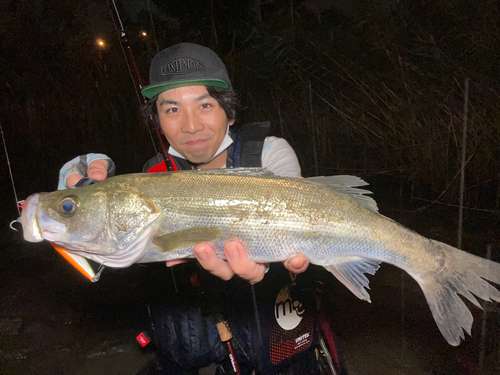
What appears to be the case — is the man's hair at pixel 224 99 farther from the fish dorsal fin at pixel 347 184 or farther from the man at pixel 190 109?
the fish dorsal fin at pixel 347 184

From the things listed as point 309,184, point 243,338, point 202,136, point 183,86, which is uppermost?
point 183,86

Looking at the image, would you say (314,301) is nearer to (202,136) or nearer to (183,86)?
(202,136)

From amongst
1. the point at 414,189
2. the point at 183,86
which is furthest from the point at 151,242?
the point at 414,189

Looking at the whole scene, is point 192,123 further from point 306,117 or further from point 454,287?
point 306,117

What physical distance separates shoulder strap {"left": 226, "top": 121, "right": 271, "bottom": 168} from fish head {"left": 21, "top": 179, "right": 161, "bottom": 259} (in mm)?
897

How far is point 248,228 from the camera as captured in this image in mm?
1896

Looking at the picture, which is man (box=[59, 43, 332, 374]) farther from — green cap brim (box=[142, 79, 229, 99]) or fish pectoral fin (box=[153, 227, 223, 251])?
fish pectoral fin (box=[153, 227, 223, 251])

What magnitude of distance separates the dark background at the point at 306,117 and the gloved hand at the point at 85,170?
1.09 metres

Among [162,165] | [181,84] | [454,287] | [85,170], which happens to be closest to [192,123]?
[181,84]

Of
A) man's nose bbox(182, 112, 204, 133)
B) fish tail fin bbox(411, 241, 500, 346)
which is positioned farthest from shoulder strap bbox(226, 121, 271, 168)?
fish tail fin bbox(411, 241, 500, 346)

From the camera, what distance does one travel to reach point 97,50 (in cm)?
1391

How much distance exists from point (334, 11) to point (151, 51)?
7.95 m

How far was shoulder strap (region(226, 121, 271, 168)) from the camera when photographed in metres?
2.55

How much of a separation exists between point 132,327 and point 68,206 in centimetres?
255
